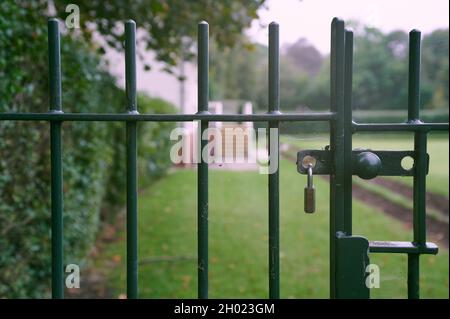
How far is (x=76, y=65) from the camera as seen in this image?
3.68 metres

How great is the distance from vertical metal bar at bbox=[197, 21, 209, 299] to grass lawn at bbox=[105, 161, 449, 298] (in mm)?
1371

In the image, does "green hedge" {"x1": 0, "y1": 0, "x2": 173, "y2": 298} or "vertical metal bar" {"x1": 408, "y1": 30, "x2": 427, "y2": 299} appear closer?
"vertical metal bar" {"x1": 408, "y1": 30, "x2": 427, "y2": 299}

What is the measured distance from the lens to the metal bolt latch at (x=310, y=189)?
1.42 metres

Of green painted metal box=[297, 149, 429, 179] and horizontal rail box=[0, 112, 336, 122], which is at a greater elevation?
horizontal rail box=[0, 112, 336, 122]

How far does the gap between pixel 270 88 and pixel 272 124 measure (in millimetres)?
108

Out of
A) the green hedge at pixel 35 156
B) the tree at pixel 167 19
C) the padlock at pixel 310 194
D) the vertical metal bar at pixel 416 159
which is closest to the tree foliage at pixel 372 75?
the tree at pixel 167 19

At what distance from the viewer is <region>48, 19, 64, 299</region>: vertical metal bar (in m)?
1.48

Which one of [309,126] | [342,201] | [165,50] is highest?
[165,50]

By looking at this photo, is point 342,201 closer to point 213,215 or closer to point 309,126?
point 309,126

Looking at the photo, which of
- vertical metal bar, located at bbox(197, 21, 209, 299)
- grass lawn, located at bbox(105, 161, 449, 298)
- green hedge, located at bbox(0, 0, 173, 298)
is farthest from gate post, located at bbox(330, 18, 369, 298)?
green hedge, located at bbox(0, 0, 173, 298)

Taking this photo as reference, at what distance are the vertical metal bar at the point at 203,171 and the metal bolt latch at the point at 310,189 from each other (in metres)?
0.30

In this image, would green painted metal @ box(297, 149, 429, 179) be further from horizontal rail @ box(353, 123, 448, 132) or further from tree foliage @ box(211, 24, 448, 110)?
tree foliage @ box(211, 24, 448, 110)
